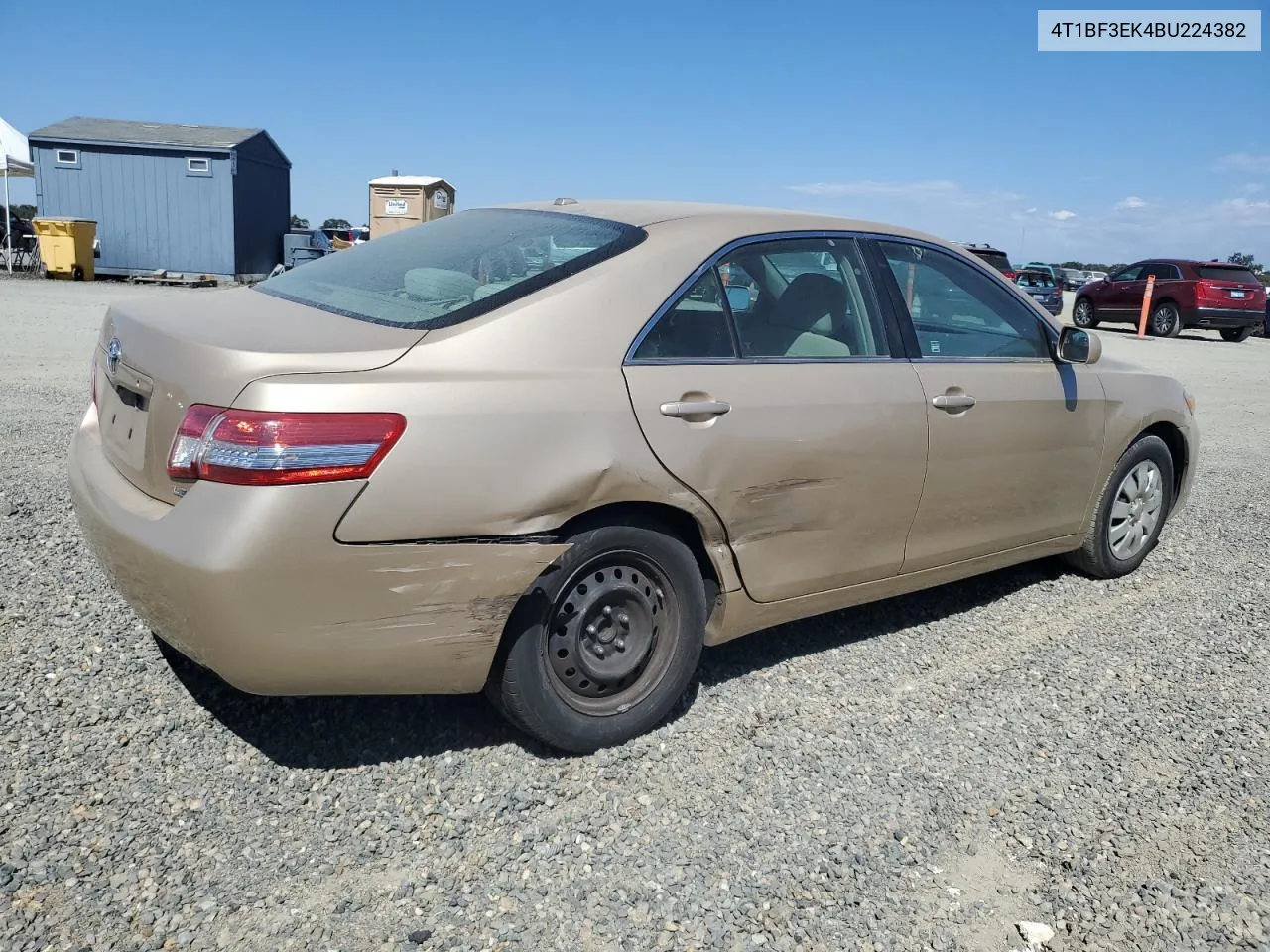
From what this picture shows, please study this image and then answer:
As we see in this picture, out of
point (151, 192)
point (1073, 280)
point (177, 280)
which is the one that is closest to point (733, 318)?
point (177, 280)

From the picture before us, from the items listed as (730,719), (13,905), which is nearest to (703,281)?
(730,719)

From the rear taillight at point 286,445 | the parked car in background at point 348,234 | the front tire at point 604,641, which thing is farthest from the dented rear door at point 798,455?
the parked car in background at point 348,234

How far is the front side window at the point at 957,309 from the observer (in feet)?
12.8

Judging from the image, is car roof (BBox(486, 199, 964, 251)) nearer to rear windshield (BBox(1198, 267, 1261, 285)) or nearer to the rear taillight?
the rear taillight

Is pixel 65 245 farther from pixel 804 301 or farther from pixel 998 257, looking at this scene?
pixel 804 301

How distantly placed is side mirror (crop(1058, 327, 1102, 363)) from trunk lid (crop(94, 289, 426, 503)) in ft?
8.93

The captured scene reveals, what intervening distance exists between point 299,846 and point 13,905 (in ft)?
2.00

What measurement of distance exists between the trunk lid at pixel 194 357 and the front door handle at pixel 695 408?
2.41 feet

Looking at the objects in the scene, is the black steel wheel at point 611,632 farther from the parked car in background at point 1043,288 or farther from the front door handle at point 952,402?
the parked car in background at point 1043,288

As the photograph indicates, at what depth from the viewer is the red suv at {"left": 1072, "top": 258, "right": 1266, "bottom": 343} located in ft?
73.6

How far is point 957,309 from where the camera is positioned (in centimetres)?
412

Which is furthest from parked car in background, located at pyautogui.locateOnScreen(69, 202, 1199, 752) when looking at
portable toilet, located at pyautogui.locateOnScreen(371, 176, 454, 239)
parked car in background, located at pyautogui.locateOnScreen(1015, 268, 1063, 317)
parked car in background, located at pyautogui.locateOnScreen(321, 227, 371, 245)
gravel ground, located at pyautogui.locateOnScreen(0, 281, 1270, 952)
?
parked car in background, located at pyautogui.locateOnScreen(321, 227, 371, 245)

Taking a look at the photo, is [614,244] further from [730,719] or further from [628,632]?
[730,719]

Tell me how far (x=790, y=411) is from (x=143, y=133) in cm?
2525
